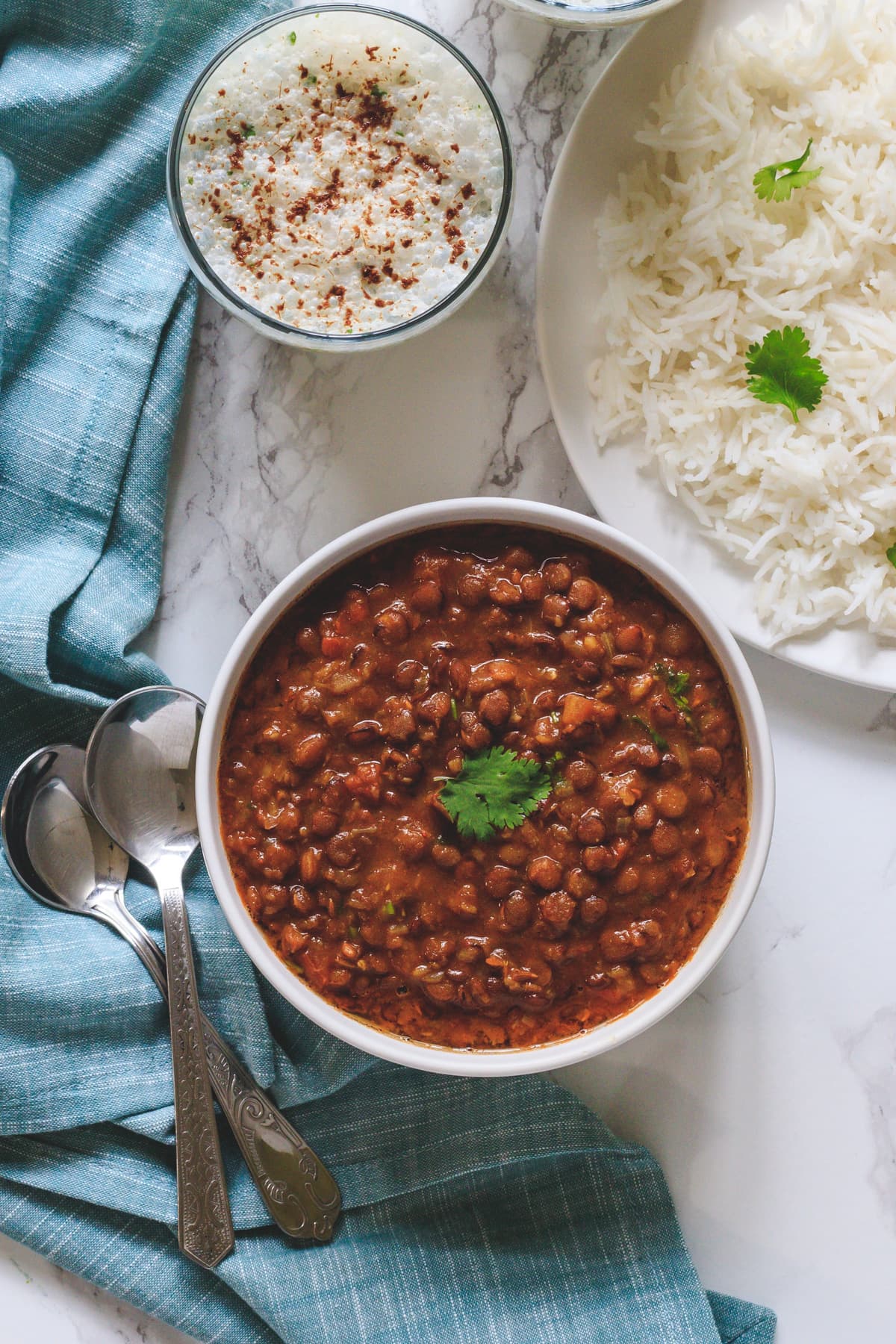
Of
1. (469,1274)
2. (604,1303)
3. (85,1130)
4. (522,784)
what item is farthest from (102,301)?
(604,1303)

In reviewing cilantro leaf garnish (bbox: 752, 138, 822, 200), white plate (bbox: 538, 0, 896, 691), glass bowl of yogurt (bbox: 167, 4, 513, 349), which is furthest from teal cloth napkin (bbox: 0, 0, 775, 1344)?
cilantro leaf garnish (bbox: 752, 138, 822, 200)

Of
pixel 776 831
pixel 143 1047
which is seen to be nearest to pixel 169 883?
pixel 143 1047

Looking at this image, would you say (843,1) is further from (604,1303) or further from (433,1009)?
(604,1303)

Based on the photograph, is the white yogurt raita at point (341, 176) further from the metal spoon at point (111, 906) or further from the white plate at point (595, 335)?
the metal spoon at point (111, 906)

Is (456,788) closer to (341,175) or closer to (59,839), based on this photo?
(59,839)

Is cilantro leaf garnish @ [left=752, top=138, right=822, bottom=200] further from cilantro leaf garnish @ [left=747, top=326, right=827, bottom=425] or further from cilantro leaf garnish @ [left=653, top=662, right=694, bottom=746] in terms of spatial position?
cilantro leaf garnish @ [left=653, top=662, right=694, bottom=746]

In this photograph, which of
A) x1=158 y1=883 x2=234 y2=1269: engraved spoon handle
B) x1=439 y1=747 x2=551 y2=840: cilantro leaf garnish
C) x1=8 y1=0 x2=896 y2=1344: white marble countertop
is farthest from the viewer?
x1=8 y1=0 x2=896 y2=1344: white marble countertop
